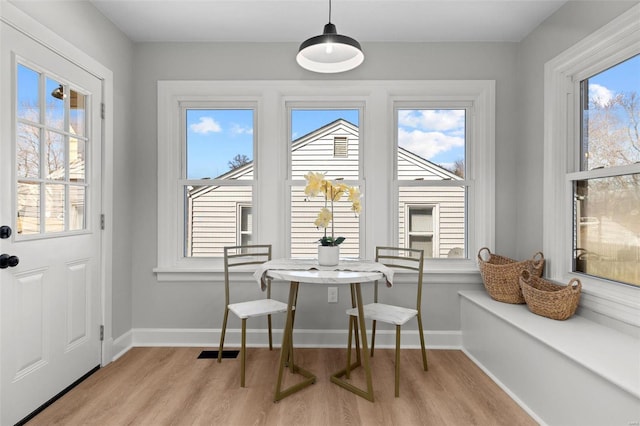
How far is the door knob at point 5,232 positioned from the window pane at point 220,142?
4.64 feet

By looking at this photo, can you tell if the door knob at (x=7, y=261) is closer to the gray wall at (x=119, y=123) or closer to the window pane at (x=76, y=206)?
the window pane at (x=76, y=206)

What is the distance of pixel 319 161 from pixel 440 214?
3.78 ft

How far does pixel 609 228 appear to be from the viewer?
7.01ft

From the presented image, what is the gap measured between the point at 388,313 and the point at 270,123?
5.89 ft

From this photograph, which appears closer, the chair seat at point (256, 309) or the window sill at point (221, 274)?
the chair seat at point (256, 309)

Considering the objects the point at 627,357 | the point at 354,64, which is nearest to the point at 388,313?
the point at 627,357

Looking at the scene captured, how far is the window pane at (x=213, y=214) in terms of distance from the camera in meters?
3.07

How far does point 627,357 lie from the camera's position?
5.48 ft

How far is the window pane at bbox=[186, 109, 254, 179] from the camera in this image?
307 centimetres

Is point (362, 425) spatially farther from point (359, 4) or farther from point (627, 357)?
point (359, 4)

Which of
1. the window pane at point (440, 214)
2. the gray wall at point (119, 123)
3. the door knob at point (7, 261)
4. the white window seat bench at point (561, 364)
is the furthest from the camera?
the window pane at point (440, 214)

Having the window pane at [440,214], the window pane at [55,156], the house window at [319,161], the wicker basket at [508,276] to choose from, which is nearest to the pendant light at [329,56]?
the house window at [319,161]

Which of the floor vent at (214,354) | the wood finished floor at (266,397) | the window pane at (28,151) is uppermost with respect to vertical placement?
the window pane at (28,151)

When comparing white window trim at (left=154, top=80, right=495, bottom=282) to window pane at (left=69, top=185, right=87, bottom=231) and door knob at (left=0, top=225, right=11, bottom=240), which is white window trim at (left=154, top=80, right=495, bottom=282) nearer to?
window pane at (left=69, top=185, right=87, bottom=231)
